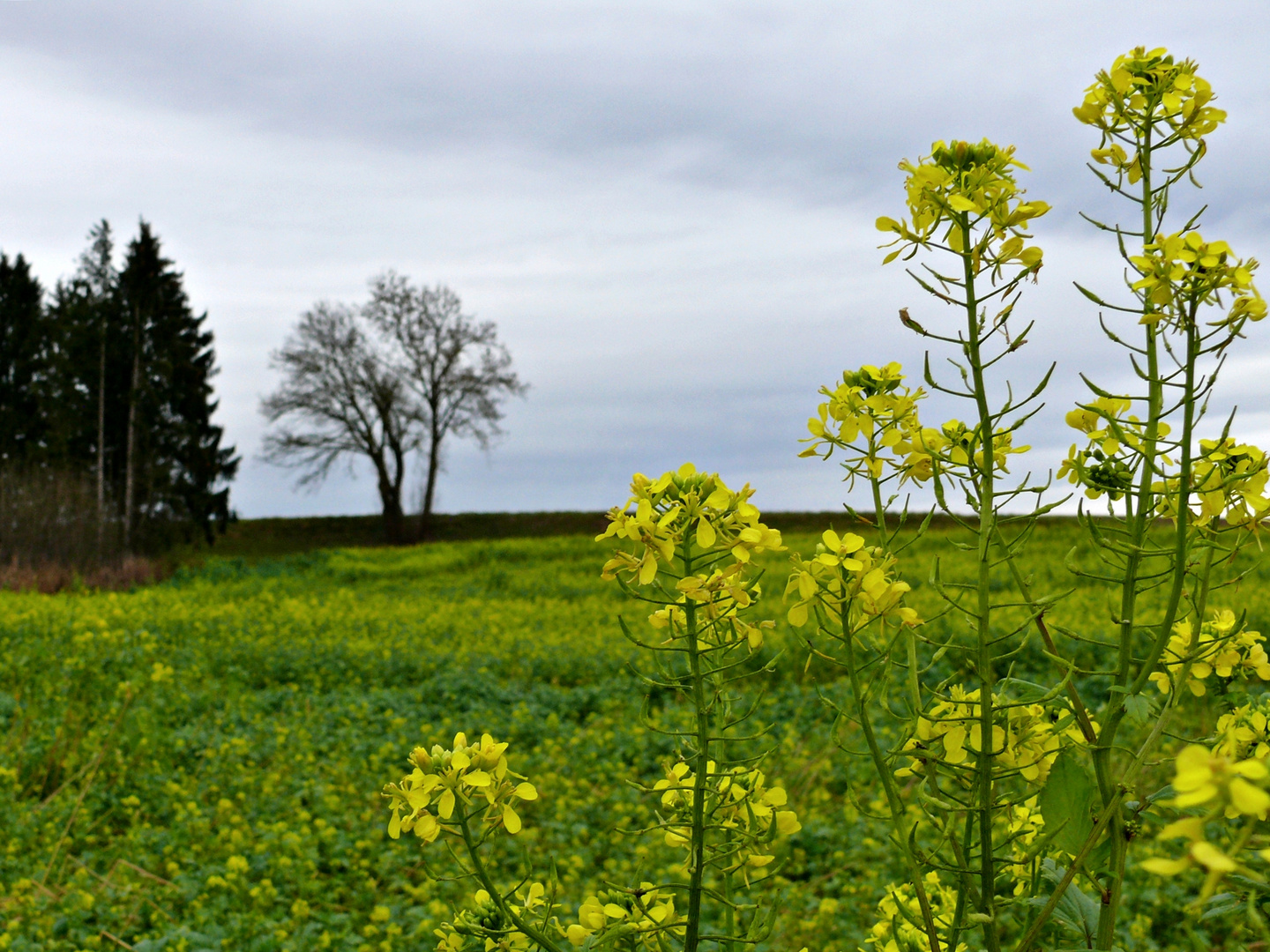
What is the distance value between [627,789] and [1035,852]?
3860 millimetres

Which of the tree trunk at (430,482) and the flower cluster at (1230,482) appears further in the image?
the tree trunk at (430,482)

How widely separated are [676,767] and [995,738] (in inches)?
16.4

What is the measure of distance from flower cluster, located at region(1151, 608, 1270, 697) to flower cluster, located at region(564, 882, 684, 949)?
2.42 feet

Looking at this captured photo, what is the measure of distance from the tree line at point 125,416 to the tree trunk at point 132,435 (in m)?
0.03

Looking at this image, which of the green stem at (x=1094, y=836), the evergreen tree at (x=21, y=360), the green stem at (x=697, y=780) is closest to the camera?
the green stem at (x=1094, y=836)

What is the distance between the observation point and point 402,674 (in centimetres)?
785

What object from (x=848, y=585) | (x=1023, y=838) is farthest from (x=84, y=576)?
(x=848, y=585)

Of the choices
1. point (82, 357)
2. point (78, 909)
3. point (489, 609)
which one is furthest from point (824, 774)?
point (82, 357)

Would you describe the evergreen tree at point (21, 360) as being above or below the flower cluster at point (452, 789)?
above

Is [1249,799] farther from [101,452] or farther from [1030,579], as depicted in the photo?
[101,452]

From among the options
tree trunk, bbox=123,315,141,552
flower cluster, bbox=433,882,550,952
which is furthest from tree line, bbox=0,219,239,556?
flower cluster, bbox=433,882,550,952

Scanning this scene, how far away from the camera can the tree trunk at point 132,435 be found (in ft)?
72.9

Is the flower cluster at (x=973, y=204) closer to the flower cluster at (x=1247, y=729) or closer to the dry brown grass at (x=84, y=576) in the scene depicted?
the flower cluster at (x=1247, y=729)

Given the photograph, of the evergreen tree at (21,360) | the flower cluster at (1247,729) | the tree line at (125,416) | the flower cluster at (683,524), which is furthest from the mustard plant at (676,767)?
the evergreen tree at (21,360)
